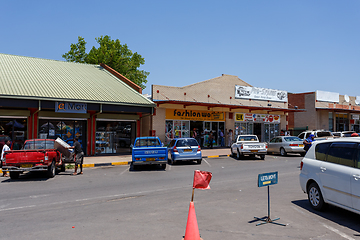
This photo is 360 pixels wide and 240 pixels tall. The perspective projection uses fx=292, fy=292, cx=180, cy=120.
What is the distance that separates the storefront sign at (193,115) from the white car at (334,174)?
62.7ft

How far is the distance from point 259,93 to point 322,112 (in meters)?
12.3

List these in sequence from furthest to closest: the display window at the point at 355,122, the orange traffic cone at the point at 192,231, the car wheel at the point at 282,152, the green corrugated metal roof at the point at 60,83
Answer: the display window at the point at 355,122, the car wheel at the point at 282,152, the green corrugated metal roof at the point at 60,83, the orange traffic cone at the point at 192,231

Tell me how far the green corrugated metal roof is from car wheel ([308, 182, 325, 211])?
51.0 feet

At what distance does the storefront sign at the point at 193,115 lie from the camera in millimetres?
26250

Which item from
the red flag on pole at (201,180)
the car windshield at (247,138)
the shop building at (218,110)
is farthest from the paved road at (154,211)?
the shop building at (218,110)

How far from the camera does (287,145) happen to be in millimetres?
20797

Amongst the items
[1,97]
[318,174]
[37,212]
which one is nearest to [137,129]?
[1,97]

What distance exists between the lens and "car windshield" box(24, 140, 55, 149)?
1356 centimetres

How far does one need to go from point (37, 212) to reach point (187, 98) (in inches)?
809

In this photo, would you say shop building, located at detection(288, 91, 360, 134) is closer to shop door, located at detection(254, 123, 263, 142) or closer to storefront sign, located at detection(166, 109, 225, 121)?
shop door, located at detection(254, 123, 263, 142)

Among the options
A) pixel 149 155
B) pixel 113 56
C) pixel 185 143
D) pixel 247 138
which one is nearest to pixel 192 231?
pixel 149 155

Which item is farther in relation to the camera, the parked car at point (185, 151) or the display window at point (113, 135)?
the display window at point (113, 135)

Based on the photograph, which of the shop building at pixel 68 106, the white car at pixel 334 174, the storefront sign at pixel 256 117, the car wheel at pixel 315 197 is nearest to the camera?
the white car at pixel 334 174

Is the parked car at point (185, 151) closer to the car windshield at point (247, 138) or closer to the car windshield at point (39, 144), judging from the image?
the car windshield at point (247, 138)
